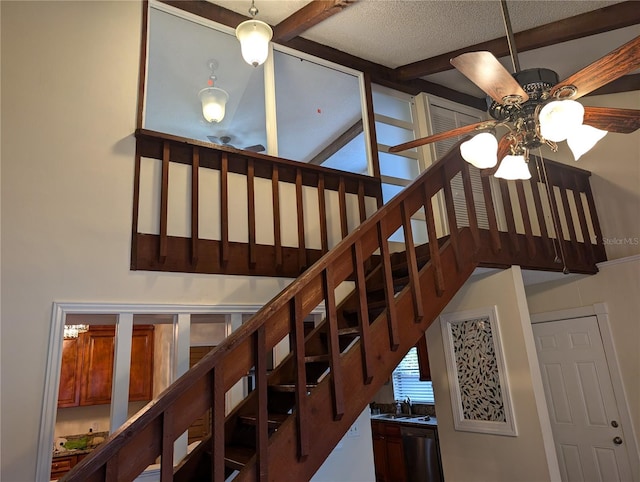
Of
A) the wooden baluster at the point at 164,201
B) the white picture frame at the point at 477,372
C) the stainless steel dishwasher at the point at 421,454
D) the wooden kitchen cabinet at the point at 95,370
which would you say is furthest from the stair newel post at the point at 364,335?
the wooden kitchen cabinet at the point at 95,370

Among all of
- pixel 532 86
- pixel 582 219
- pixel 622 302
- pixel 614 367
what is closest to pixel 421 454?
pixel 614 367

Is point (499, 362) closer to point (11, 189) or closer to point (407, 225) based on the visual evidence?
point (407, 225)

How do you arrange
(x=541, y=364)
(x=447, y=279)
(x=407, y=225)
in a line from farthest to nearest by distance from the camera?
(x=541, y=364) < (x=447, y=279) < (x=407, y=225)

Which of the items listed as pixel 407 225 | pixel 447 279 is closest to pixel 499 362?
pixel 447 279

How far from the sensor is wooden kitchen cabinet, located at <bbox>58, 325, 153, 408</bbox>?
529 cm

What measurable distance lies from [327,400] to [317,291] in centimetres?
54

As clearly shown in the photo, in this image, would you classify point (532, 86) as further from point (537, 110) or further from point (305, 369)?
point (305, 369)

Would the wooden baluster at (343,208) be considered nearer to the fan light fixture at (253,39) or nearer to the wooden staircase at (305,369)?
the wooden staircase at (305,369)

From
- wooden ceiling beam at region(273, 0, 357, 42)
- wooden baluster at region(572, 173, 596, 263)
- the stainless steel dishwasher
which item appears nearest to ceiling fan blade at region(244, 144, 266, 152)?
wooden ceiling beam at region(273, 0, 357, 42)

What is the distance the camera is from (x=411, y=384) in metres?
6.48

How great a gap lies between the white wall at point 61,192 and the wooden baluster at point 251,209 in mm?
194

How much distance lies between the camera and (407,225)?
273 centimetres

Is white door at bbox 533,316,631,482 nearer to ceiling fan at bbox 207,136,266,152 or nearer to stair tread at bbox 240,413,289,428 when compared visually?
stair tread at bbox 240,413,289,428

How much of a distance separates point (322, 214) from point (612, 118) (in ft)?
6.71
